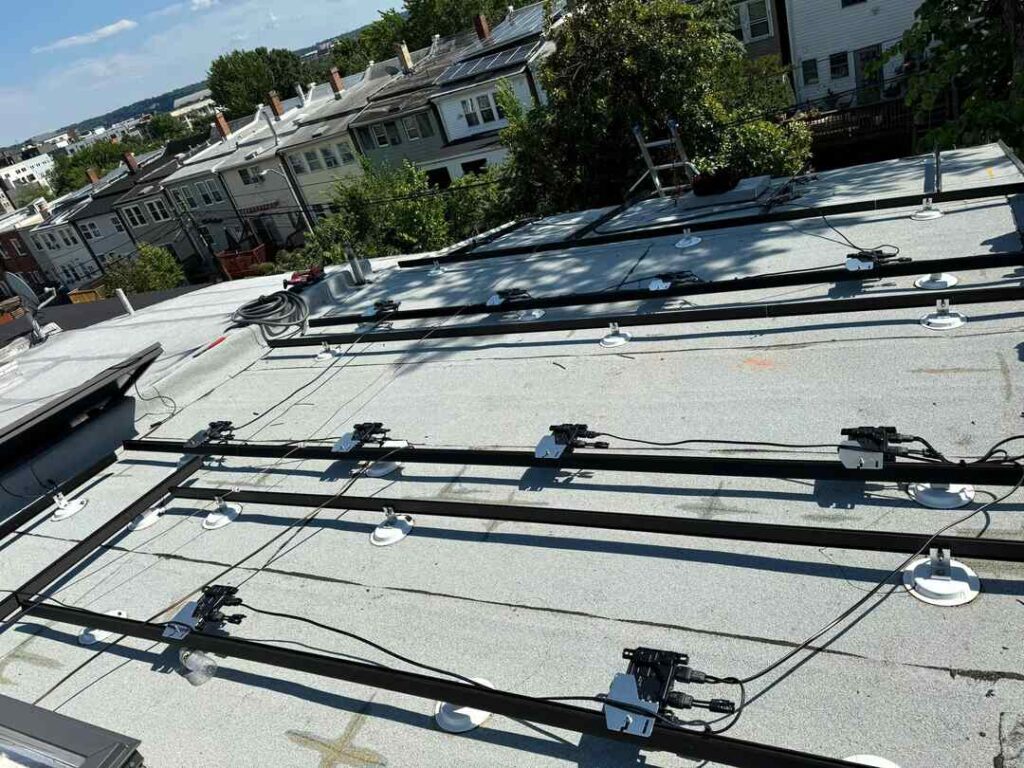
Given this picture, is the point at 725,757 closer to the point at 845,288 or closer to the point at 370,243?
the point at 845,288

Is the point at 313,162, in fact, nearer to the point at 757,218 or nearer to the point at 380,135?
the point at 380,135

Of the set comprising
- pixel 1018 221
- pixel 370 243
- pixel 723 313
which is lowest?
pixel 370 243

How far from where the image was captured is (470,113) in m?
38.1

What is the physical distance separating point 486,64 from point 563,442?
38313 mm

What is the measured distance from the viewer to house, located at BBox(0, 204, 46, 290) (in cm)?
6475

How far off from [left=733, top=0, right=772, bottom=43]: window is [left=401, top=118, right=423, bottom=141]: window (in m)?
18.7

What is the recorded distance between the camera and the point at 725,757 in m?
2.36

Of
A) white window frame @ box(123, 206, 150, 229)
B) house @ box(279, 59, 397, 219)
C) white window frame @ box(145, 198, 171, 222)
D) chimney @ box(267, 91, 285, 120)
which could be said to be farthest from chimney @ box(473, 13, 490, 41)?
white window frame @ box(123, 206, 150, 229)

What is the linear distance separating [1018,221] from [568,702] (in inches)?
274

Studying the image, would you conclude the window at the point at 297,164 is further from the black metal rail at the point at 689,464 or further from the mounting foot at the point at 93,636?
the mounting foot at the point at 93,636

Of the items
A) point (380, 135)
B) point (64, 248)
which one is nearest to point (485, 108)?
point (380, 135)

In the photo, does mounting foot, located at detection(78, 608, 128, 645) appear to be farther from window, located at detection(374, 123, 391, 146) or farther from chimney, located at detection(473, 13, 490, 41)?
chimney, located at detection(473, 13, 490, 41)

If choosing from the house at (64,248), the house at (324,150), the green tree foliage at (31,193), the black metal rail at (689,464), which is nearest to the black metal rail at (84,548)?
the black metal rail at (689,464)

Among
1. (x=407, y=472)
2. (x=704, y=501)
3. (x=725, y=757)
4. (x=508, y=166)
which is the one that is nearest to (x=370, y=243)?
(x=508, y=166)
